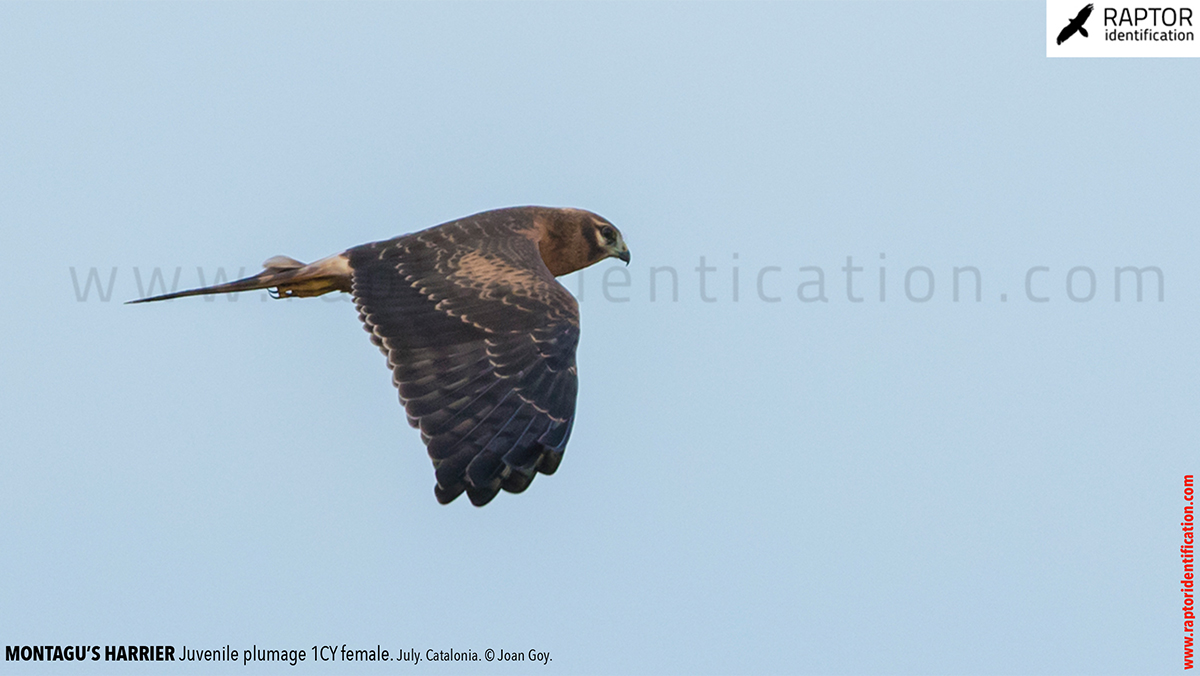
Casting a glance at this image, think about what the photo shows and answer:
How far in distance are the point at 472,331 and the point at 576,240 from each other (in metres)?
2.62

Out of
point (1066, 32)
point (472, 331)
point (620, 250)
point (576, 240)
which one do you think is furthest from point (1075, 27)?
point (472, 331)

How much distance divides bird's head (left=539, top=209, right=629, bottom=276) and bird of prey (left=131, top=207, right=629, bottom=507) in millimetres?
36

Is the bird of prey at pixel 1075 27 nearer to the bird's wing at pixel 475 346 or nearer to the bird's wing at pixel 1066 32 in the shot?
the bird's wing at pixel 1066 32

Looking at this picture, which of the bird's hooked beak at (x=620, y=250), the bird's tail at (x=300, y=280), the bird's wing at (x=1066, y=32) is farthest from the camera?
the bird's wing at (x=1066, y=32)

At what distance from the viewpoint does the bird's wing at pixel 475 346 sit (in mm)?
7453

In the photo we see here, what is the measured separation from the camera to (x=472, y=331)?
27.4 feet

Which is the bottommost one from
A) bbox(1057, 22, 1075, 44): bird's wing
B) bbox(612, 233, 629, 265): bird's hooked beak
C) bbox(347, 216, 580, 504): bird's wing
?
bbox(347, 216, 580, 504): bird's wing

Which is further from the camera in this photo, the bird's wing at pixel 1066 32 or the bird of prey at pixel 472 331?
the bird's wing at pixel 1066 32

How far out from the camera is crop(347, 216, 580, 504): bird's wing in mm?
7453

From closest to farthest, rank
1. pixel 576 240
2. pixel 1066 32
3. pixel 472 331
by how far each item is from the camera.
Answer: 1. pixel 472 331
2. pixel 576 240
3. pixel 1066 32

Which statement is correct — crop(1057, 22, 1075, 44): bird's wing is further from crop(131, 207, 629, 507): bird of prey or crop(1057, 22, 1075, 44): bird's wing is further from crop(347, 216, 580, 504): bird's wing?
crop(347, 216, 580, 504): bird's wing

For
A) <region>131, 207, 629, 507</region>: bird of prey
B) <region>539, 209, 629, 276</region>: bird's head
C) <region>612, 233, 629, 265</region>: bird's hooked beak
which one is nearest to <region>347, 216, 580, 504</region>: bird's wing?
<region>131, 207, 629, 507</region>: bird of prey

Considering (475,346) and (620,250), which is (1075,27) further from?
(475,346)

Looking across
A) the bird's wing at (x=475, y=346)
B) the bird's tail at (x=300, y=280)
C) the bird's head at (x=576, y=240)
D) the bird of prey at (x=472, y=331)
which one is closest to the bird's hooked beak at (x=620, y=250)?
the bird's head at (x=576, y=240)
